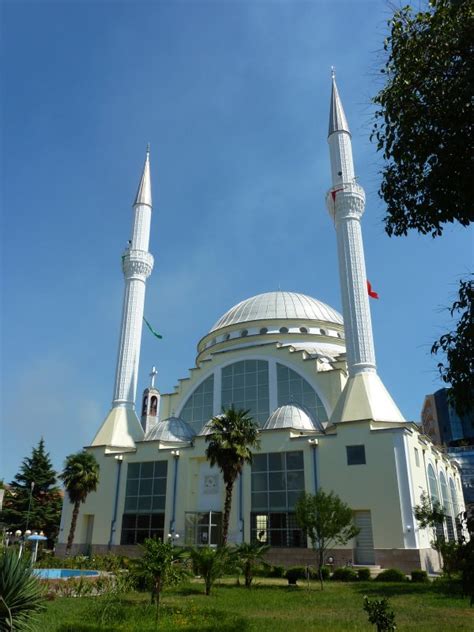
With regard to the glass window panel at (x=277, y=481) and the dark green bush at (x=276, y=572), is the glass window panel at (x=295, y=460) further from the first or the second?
the dark green bush at (x=276, y=572)

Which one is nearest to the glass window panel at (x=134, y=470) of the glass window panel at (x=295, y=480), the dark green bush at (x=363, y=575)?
the glass window panel at (x=295, y=480)

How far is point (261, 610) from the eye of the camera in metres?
15.1

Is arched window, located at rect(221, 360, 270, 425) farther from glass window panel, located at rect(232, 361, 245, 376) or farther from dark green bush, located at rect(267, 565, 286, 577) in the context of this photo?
dark green bush, located at rect(267, 565, 286, 577)

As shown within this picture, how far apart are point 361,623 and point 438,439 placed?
3630 inches

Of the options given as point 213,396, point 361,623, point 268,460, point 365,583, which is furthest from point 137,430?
point 361,623

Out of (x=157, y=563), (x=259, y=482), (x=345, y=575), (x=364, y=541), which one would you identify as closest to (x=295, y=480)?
(x=259, y=482)

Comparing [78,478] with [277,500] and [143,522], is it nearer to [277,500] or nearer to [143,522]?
[143,522]

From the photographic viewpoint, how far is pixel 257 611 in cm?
1489

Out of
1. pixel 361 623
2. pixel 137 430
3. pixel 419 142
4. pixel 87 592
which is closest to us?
pixel 419 142

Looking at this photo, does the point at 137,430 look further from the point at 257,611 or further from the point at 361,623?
the point at 361,623

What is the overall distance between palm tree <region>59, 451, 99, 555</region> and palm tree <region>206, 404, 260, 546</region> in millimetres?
11205

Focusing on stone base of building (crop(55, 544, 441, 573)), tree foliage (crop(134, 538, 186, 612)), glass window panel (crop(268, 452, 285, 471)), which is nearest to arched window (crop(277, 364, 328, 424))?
glass window panel (crop(268, 452, 285, 471))

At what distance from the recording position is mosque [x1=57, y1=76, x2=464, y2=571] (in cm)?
2883

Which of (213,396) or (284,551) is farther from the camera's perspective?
(213,396)
